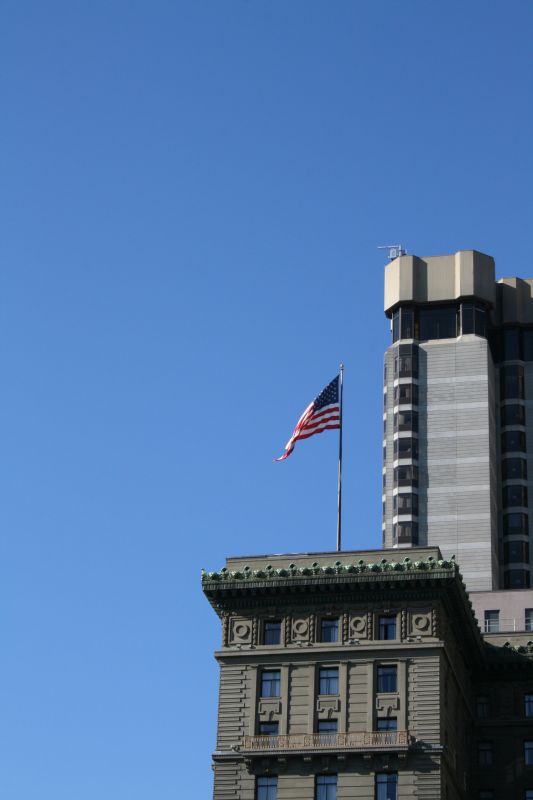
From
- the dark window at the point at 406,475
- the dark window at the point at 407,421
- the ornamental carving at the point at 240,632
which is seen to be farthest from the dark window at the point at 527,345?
the ornamental carving at the point at 240,632

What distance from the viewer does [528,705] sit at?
365 ft

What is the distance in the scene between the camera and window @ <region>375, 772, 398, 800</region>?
9412 cm

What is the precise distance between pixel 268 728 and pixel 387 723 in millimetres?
7507

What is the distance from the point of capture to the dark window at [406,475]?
182125 millimetres

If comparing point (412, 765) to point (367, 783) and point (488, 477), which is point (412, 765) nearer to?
point (367, 783)

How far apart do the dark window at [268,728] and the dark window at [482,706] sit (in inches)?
792

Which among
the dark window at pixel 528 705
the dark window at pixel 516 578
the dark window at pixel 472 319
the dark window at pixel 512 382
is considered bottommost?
the dark window at pixel 528 705

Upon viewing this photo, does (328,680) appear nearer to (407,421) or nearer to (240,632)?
(240,632)

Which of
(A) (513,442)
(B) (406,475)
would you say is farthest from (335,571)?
(A) (513,442)

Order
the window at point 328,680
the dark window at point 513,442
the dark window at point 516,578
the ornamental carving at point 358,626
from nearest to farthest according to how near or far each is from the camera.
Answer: the window at point 328,680, the ornamental carving at point 358,626, the dark window at point 516,578, the dark window at point 513,442

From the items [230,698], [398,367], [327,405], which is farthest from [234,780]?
[398,367]

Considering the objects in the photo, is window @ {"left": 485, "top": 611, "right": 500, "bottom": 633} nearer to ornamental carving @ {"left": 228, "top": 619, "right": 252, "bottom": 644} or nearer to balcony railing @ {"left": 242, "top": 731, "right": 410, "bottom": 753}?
ornamental carving @ {"left": 228, "top": 619, "right": 252, "bottom": 644}

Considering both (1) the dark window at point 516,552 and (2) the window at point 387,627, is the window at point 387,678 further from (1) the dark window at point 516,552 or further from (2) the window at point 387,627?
(1) the dark window at point 516,552

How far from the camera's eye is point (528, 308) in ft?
651
